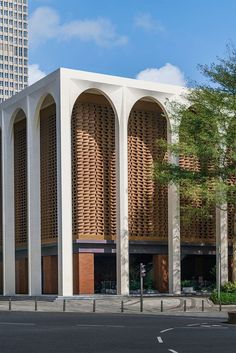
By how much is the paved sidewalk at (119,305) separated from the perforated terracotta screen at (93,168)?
17.3ft

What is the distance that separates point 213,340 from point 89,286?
30.9 m

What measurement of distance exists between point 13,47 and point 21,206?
129 meters

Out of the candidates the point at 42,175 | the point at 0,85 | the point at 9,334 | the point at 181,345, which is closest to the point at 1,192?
the point at 42,175

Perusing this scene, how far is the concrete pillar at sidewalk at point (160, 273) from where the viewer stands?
53.5 meters

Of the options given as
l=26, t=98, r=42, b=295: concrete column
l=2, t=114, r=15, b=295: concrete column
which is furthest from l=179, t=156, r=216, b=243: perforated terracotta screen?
l=2, t=114, r=15, b=295: concrete column

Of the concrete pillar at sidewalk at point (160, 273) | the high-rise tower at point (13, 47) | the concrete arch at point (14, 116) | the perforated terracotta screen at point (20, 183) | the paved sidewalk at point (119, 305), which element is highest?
the high-rise tower at point (13, 47)

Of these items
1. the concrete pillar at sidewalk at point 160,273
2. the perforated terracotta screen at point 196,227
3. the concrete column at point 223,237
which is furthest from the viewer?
the perforated terracotta screen at point 196,227

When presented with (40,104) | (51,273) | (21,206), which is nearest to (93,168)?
(40,104)

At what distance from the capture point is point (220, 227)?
178 ft

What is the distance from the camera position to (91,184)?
51.2 meters

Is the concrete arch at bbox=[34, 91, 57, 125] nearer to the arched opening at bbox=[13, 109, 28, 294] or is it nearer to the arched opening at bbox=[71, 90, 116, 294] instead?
the arched opening at bbox=[71, 90, 116, 294]

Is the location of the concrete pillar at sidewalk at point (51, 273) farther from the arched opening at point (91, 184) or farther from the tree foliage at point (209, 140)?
the tree foliage at point (209, 140)

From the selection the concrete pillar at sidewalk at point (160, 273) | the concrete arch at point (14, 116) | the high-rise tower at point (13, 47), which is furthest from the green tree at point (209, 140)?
the high-rise tower at point (13, 47)

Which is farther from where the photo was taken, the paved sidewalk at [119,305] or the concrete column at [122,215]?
the concrete column at [122,215]
